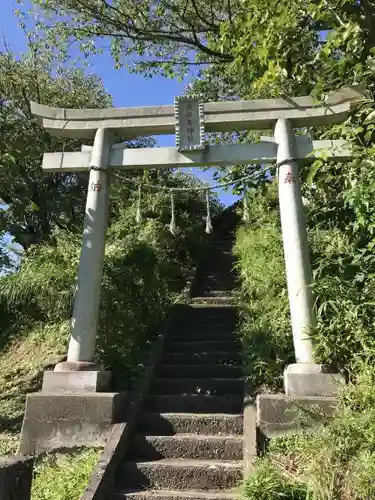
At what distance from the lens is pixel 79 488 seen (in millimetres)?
4656

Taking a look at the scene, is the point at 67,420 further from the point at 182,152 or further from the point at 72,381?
the point at 182,152

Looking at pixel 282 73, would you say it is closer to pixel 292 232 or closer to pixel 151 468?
pixel 292 232

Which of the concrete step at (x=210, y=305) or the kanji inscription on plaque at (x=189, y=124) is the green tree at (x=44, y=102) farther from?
the kanji inscription on plaque at (x=189, y=124)

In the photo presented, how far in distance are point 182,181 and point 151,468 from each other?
41.6 ft

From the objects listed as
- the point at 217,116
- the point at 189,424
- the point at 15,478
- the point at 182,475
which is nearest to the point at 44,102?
the point at 217,116

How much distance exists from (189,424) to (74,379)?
1401mm

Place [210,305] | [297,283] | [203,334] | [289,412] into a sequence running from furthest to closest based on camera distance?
[210,305], [203,334], [297,283], [289,412]

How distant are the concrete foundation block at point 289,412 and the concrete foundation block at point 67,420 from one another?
1.57 metres

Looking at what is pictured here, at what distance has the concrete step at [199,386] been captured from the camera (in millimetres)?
6406

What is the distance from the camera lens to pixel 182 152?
6527mm

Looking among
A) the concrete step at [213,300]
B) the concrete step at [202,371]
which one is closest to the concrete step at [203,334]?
the concrete step at [202,371]

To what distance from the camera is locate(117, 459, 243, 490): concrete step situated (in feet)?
16.0

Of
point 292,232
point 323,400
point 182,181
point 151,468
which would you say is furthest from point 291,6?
point 182,181

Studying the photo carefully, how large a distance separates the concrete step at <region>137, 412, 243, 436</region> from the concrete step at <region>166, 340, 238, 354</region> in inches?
72.6
